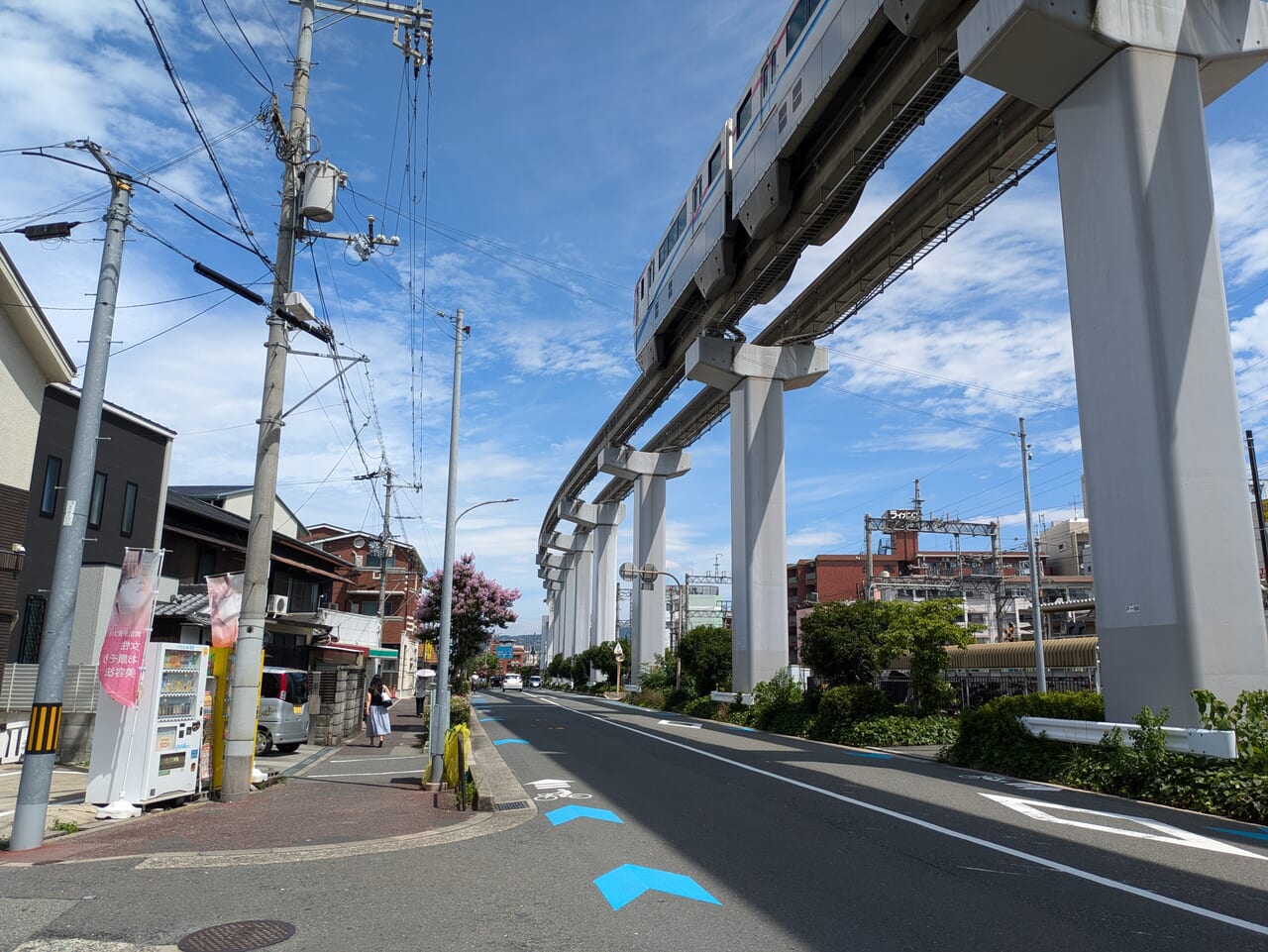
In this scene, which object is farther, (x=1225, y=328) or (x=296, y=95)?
(x=296, y=95)

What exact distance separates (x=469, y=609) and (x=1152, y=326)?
2346cm

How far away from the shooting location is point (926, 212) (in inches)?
894

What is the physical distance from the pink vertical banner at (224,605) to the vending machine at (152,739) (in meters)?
0.91

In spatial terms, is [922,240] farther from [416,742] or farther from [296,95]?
[416,742]

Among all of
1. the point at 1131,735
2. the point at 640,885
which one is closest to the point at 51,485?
the point at 640,885

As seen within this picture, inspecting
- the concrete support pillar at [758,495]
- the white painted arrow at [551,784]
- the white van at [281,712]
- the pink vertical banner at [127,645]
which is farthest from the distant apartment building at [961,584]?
the pink vertical banner at [127,645]

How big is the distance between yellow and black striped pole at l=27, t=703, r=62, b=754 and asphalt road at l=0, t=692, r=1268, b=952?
1522 millimetres

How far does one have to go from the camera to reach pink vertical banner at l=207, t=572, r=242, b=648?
1324cm

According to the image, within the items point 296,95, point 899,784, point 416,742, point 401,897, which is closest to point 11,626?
point 416,742

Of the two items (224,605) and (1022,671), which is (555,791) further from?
(1022,671)

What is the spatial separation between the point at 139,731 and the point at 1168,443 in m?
15.2

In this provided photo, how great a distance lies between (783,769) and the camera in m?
15.2

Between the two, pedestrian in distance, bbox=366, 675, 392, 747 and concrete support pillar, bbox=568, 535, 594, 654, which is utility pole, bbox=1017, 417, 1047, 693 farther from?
concrete support pillar, bbox=568, 535, 594, 654

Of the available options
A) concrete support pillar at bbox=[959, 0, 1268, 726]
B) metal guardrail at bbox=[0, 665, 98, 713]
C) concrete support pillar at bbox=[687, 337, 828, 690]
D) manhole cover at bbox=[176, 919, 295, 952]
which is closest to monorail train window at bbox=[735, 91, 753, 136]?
concrete support pillar at bbox=[687, 337, 828, 690]
